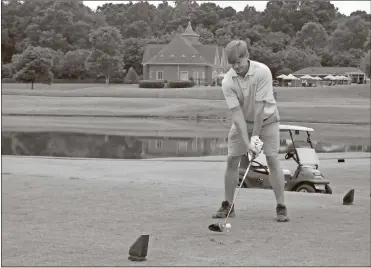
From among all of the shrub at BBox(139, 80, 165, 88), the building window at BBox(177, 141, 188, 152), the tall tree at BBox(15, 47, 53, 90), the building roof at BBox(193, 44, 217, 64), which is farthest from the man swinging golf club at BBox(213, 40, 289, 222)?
the shrub at BBox(139, 80, 165, 88)

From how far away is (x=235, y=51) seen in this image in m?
6.11

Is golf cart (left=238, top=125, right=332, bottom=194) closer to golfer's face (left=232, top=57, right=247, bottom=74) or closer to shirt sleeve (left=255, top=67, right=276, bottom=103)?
shirt sleeve (left=255, top=67, right=276, bottom=103)

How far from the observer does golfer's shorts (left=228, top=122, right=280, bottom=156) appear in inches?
260

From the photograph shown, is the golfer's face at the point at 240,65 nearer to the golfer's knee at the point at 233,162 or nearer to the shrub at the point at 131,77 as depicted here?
the golfer's knee at the point at 233,162

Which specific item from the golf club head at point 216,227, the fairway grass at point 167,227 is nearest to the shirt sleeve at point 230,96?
the golf club head at point 216,227

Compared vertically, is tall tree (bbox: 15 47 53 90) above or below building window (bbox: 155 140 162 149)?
above

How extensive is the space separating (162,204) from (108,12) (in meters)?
12.1

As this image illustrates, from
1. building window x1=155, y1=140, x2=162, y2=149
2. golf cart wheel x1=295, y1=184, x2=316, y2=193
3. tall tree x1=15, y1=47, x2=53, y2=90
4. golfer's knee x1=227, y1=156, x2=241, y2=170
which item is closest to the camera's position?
golfer's knee x1=227, y1=156, x2=241, y2=170

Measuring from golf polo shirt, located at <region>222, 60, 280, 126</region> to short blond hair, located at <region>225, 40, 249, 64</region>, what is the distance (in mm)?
157

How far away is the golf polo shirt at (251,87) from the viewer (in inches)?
244

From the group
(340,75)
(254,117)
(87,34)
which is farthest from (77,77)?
(254,117)

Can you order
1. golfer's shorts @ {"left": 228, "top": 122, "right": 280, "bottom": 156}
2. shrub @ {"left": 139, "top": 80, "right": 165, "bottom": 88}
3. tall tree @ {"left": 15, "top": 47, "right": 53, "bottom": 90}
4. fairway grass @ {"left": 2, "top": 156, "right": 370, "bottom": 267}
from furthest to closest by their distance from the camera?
shrub @ {"left": 139, "top": 80, "right": 165, "bottom": 88} < tall tree @ {"left": 15, "top": 47, "right": 53, "bottom": 90} < golfer's shorts @ {"left": 228, "top": 122, "right": 280, "bottom": 156} < fairway grass @ {"left": 2, "top": 156, "right": 370, "bottom": 267}

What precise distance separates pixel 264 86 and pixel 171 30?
16.9m

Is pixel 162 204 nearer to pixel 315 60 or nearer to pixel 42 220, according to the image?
pixel 42 220
